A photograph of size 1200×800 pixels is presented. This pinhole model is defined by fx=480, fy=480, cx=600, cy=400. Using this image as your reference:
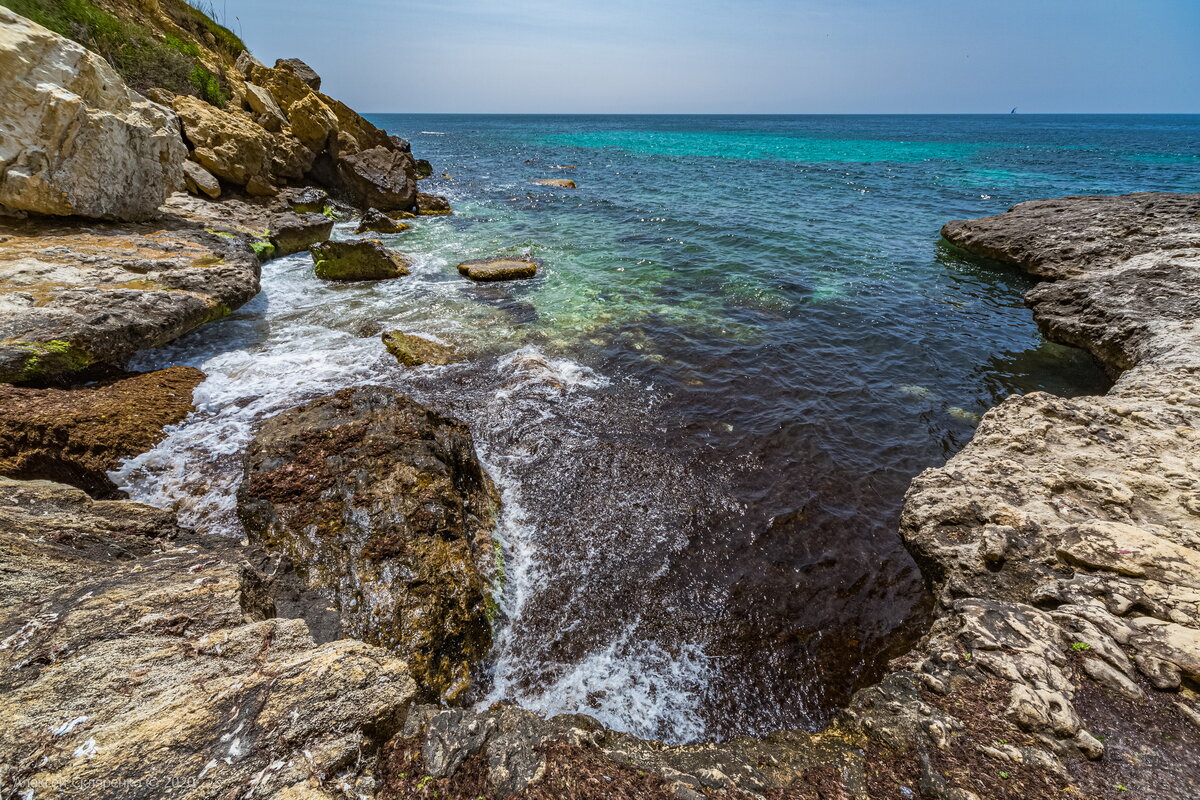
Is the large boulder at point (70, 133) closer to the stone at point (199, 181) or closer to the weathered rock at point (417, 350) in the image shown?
the stone at point (199, 181)

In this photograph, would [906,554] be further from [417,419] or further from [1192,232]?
[1192,232]

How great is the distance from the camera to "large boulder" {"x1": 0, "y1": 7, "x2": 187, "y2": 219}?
8.98 m

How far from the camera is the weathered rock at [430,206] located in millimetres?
25156

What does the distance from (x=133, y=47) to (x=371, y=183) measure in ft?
29.4

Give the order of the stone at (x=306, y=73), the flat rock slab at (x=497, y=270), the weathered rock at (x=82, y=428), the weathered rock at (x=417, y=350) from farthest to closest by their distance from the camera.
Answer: the stone at (x=306, y=73) < the flat rock slab at (x=497, y=270) < the weathered rock at (x=417, y=350) < the weathered rock at (x=82, y=428)

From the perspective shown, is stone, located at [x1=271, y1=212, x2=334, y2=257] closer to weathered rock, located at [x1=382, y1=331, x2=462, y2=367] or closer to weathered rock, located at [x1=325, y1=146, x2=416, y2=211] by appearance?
weathered rock, located at [x1=325, y1=146, x2=416, y2=211]

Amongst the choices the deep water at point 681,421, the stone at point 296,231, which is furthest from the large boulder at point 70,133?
the stone at point 296,231

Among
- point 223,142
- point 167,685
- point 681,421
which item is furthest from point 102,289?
point 223,142

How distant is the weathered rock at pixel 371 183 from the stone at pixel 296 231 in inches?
253

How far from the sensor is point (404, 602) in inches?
188

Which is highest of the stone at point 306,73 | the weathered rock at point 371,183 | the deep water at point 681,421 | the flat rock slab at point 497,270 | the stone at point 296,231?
the stone at point 306,73

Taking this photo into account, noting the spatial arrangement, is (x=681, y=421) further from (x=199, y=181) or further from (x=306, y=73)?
(x=306, y=73)

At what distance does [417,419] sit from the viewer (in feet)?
21.1

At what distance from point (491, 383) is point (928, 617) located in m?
7.85
